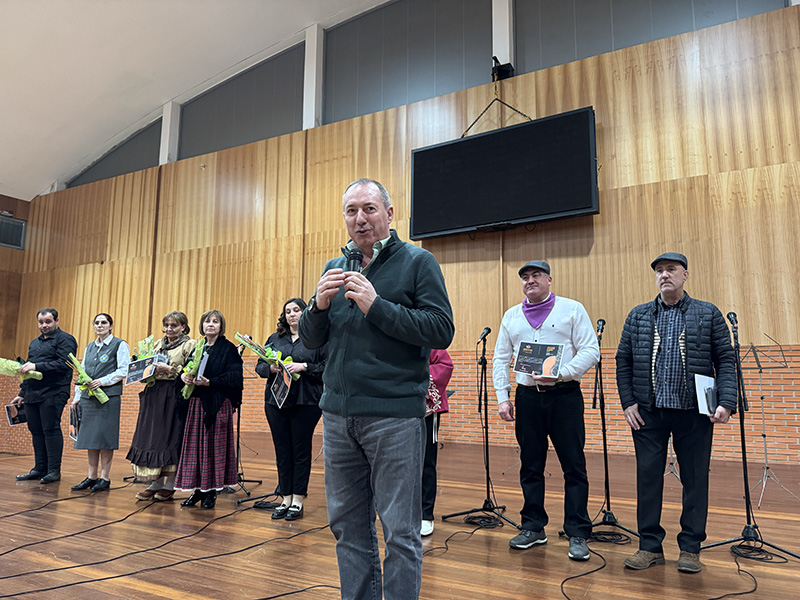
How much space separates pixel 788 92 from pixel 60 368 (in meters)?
7.37

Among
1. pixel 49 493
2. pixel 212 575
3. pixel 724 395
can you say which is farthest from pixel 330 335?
pixel 49 493

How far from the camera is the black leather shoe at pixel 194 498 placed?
4176 mm

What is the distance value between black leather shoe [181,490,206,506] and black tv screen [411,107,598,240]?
4164mm

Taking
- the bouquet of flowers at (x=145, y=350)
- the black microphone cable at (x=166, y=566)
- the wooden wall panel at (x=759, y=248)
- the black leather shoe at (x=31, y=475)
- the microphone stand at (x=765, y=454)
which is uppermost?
the wooden wall panel at (x=759, y=248)

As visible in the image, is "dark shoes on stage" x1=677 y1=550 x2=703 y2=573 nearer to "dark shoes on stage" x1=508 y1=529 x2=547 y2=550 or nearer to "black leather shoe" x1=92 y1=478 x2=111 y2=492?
"dark shoes on stage" x1=508 y1=529 x2=547 y2=550

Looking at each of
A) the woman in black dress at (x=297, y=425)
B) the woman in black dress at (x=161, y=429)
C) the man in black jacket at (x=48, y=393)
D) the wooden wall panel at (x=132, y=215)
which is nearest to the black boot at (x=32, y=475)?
the man in black jacket at (x=48, y=393)

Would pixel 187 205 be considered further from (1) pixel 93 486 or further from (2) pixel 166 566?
(2) pixel 166 566

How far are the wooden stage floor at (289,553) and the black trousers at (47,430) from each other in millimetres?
538

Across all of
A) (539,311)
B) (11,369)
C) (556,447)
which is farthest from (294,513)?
(11,369)

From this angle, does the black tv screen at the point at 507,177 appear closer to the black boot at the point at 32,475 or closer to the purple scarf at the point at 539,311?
the purple scarf at the point at 539,311

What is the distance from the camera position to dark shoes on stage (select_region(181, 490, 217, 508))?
4.12m

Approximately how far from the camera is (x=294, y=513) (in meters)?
3.76

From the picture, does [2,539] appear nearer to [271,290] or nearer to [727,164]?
[271,290]

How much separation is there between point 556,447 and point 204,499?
8.41 feet
